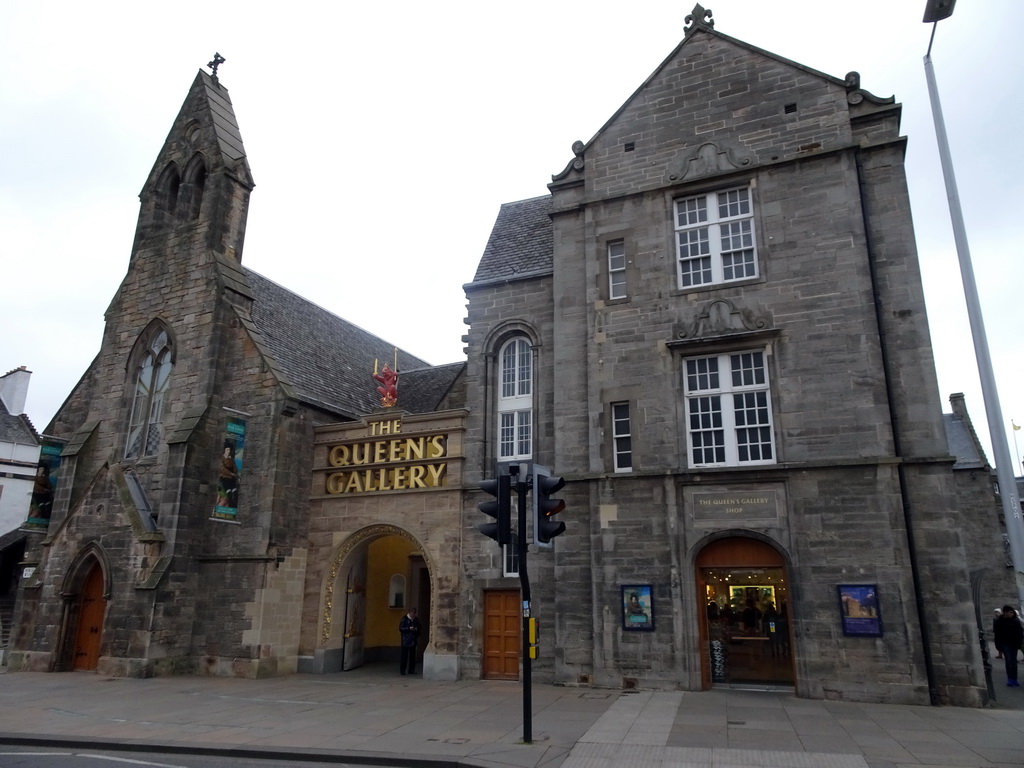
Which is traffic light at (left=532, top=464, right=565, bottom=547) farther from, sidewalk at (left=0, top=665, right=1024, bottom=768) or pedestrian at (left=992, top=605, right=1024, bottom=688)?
pedestrian at (left=992, top=605, right=1024, bottom=688)

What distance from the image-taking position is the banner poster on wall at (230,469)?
1894 centimetres

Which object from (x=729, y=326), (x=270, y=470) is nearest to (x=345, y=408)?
(x=270, y=470)

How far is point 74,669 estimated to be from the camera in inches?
777

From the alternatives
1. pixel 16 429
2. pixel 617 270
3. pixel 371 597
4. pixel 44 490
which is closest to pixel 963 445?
pixel 617 270

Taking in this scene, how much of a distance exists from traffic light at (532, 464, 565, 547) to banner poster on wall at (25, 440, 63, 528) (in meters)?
18.9

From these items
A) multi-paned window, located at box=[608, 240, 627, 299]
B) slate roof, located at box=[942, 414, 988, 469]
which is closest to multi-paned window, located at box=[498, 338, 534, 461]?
multi-paned window, located at box=[608, 240, 627, 299]

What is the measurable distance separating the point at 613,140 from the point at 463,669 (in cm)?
1381

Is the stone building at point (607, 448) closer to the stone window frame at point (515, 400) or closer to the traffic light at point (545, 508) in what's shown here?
the stone window frame at point (515, 400)

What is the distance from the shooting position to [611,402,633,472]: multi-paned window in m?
16.6

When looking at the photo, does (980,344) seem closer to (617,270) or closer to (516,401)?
(617,270)

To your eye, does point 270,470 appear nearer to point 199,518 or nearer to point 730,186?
point 199,518

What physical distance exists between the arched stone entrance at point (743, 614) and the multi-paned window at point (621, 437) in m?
2.60

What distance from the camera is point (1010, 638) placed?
16.2 meters

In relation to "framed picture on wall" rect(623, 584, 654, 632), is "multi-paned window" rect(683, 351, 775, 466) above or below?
above
